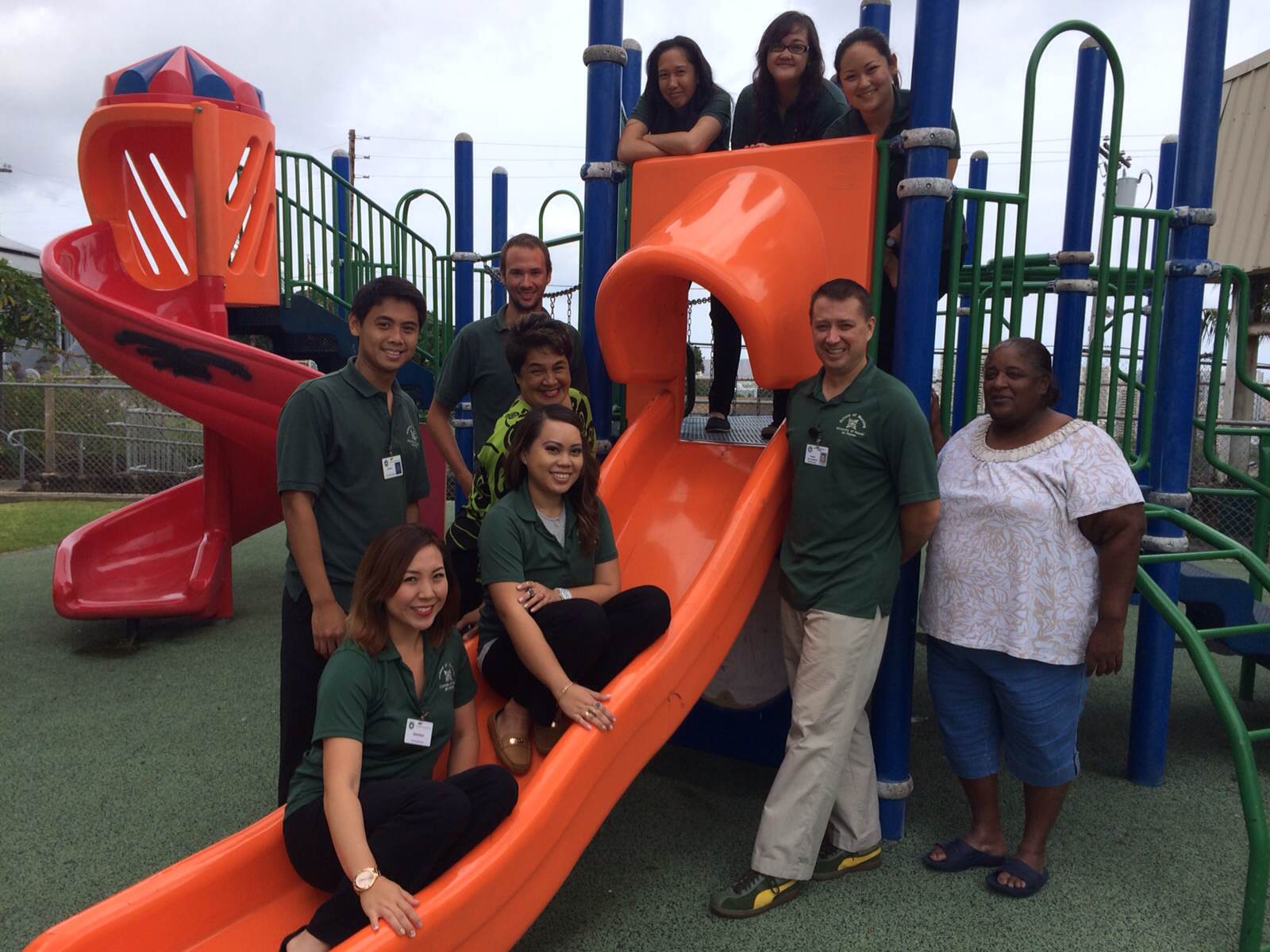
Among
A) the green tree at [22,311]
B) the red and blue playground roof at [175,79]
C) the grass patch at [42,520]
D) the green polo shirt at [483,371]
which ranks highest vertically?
the red and blue playground roof at [175,79]

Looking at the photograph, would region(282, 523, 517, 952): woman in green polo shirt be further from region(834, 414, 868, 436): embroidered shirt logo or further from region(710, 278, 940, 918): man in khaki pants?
region(834, 414, 868, 436): embroidered shirt logo

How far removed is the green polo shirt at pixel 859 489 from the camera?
2584 mm

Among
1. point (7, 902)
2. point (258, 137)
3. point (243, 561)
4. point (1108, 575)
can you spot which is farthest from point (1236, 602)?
point (243, 561)

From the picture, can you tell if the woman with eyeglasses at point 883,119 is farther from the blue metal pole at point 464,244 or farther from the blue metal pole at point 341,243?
the blue metal pole at point 341,243

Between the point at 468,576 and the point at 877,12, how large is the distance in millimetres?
4474

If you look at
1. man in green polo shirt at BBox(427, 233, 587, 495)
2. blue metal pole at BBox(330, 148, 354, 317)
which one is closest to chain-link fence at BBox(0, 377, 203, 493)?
blue metal pole at BBox(330, 148, 354, 317)

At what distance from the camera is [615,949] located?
8.16ft

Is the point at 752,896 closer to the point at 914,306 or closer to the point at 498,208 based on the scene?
the point at 914,306

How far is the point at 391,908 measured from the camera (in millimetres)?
1849

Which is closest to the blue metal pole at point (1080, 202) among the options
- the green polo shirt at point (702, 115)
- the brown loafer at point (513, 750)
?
the green polo shirt at point (702, 115)

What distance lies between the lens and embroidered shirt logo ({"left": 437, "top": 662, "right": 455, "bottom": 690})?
2.25m

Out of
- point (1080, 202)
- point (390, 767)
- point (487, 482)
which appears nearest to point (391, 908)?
point (390, 767)

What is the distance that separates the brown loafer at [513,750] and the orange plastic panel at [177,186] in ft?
13.7

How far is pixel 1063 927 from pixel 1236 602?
188 centimetres
